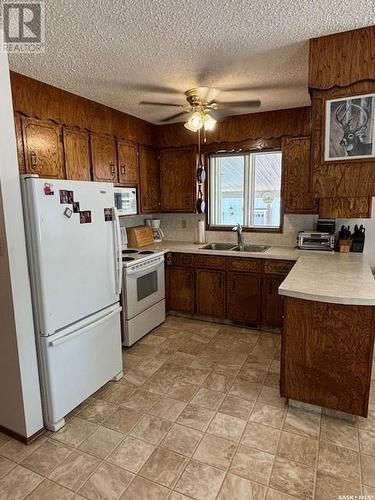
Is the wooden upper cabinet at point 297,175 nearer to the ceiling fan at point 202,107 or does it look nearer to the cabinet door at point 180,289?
the ceiling fan at point 202,107

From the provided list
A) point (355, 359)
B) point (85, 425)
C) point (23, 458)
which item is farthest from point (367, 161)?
point (23, 458)

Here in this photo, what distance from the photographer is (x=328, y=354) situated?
210 centimetres

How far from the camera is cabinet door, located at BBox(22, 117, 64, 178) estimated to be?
101 inches

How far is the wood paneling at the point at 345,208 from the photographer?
281 cm

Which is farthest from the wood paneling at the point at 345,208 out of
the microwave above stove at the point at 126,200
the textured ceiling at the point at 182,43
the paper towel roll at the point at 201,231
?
the microwave above stove at the point at 126,200

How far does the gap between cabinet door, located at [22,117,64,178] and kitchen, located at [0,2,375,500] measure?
1 cm

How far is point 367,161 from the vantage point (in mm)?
2057

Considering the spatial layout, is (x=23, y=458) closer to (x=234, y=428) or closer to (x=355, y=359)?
(x=234, y=428)

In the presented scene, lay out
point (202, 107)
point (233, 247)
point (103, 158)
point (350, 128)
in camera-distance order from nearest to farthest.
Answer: point (350, 128) → point (202, 107) → point (103, 158) → point (233, 247)

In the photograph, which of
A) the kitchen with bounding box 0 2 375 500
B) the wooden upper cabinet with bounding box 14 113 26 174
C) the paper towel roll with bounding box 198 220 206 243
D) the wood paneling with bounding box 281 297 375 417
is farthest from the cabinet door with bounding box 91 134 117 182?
the wood paneling with bounding box 281 297 375 417

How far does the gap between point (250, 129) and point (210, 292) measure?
203cm

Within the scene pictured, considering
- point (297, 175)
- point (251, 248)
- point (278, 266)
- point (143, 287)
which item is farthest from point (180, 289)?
point (297, 175)

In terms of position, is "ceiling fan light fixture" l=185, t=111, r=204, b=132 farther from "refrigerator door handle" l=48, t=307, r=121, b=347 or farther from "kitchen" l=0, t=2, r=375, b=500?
"refrigerator door handle" l=48, t=307, r=121, b=347

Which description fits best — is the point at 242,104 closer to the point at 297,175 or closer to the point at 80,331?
the point at 297,175
